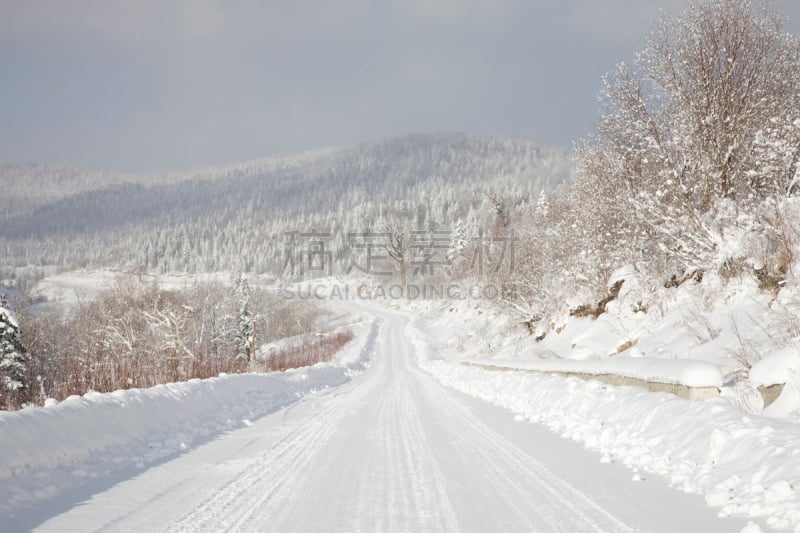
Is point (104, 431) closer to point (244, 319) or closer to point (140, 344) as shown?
point (140, 344)

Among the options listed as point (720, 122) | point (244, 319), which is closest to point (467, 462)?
point (720, 122)

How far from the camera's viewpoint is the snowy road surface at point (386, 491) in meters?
3.78

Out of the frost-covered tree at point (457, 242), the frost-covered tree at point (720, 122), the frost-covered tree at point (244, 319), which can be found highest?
the frost-covered tree at point (457, 242)

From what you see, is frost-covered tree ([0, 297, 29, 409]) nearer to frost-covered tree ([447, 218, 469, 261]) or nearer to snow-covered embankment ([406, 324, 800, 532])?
snow-covered embankment ([406, 324, 800, 532])

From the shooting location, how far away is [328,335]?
60.0 meters

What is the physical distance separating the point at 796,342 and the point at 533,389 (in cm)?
620

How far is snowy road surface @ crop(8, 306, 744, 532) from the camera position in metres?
3.78

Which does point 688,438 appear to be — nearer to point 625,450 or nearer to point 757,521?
point 625,450

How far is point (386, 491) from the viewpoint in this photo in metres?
4.60

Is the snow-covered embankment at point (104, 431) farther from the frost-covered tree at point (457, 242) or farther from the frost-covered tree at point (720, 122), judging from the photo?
the frost-covered tree at point (457, 242)

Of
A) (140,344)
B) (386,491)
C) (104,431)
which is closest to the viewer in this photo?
(386,491)

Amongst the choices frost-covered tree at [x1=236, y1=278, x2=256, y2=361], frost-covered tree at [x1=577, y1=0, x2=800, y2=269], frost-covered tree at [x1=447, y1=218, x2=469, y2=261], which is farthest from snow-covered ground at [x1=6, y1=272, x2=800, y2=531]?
frost-covered tree at [x1=447, y1=218, x2=469, y2=261]

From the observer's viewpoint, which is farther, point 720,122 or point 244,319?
point 244,319

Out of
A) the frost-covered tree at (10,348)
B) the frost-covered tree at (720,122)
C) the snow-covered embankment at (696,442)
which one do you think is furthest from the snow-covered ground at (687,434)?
the frost-covered tree at (10,348)
